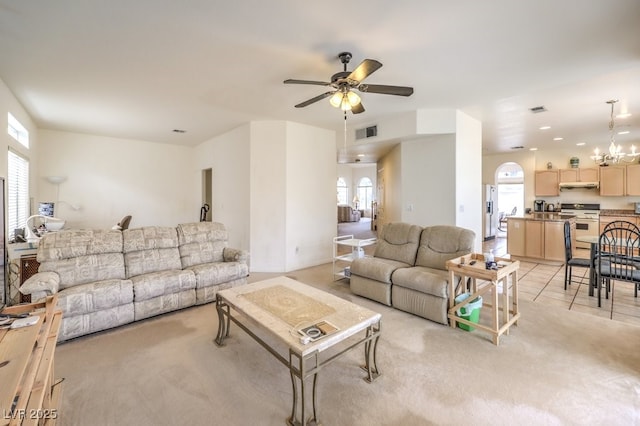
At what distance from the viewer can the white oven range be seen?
677 cm

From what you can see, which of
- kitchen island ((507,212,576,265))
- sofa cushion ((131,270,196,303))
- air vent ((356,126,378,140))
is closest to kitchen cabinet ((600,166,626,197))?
kitchen island ((507,212,576,265))

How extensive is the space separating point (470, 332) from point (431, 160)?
9.07ft

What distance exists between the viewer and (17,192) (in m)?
4.29

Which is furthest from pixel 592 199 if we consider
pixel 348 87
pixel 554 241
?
pixel 348 87

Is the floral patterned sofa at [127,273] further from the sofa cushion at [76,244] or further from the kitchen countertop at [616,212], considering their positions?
the kitchen countertop at [616,212]

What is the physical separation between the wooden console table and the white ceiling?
84.6 inches

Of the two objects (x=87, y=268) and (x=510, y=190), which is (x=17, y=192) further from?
(x=510, y=190)

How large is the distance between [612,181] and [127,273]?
9.75 meters

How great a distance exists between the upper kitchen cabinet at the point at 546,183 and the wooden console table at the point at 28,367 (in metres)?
9.52

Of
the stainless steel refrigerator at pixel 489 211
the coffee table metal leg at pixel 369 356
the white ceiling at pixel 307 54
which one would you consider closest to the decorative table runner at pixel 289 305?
the coffee table metal leg at pixel 369 356

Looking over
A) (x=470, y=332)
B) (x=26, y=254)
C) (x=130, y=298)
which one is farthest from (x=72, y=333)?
(x=470, y=332)

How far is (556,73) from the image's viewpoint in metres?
A: 3.12

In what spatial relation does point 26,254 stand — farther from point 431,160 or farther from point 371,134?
point 431,160

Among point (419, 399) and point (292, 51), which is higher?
point (292, 51)
